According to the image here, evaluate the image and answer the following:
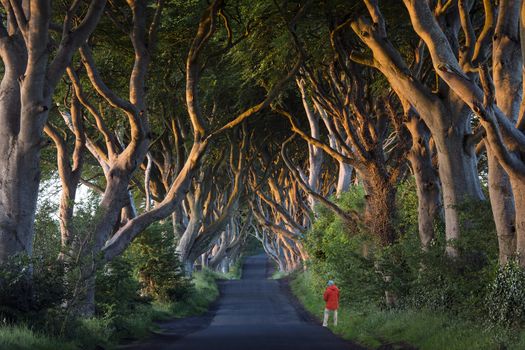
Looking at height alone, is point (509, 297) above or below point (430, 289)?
below

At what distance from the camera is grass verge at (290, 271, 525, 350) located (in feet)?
38.7

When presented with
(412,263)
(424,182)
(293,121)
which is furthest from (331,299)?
(293,121)

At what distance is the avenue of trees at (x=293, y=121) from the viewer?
14109 mm

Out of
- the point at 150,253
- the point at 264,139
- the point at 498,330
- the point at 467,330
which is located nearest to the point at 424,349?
the point at 467,330

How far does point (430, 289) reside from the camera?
57.7ft

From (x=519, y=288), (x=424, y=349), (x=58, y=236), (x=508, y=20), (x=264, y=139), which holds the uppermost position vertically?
(x=264, y=139)

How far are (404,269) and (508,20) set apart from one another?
28.0 feet

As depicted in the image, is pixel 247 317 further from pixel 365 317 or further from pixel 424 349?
pixel 424 349

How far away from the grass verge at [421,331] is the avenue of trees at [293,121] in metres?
0.43

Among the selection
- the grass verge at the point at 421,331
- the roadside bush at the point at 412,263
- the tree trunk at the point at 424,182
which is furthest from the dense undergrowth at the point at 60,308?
the tree trunk at the point at 424,182

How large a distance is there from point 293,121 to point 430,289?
43.7ft

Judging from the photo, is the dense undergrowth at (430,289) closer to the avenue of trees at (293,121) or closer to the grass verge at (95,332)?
the avenue of trees at (293,121)

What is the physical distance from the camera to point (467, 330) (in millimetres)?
13414

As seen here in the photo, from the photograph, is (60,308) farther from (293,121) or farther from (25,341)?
(293,121)
